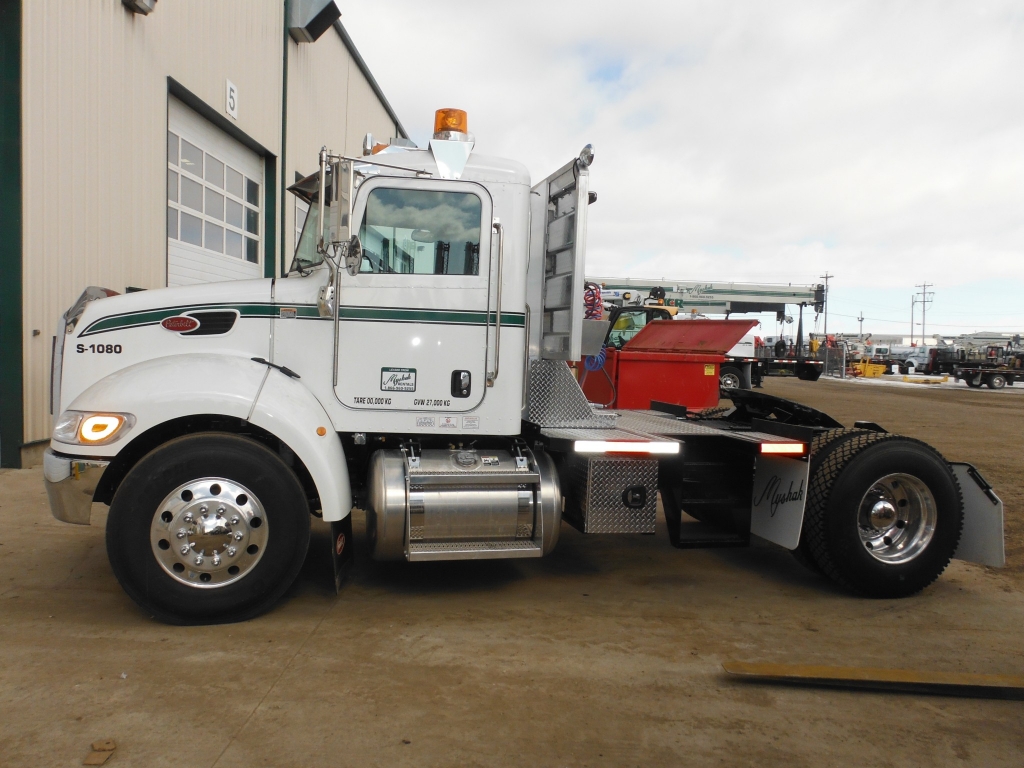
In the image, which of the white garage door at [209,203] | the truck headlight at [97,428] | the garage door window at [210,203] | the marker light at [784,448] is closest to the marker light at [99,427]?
the truck headlight at [97,428]

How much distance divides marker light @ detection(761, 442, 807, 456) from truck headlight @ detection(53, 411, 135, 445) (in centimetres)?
366

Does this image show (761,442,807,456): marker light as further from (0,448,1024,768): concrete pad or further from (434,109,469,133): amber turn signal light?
(434,109,469,133): amber turn signal light

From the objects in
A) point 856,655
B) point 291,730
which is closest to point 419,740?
point 291,730

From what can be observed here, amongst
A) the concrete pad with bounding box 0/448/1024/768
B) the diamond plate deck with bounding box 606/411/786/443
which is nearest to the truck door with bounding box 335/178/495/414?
the concrete pad with bounding box 0/448/1024/768

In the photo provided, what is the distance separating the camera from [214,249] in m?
11.3

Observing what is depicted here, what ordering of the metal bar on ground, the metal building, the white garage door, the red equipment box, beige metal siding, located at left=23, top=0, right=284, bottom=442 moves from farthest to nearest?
the red equipment box → the white garage door → beige metal siding, located at left=23, top=0, right=284, bottom=442 → the metal building → the metal bar on ground

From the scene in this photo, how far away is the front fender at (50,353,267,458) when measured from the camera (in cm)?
411

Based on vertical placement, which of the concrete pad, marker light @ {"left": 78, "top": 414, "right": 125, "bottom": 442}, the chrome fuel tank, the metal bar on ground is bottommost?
the concrete pad

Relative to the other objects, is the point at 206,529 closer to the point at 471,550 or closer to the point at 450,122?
the point at 471,550

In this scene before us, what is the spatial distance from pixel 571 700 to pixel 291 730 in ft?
3.95

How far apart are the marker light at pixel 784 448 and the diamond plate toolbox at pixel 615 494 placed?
27.1 inches

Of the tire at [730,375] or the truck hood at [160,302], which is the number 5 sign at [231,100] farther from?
the tire at [730,375]

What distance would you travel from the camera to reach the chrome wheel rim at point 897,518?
4988 mm

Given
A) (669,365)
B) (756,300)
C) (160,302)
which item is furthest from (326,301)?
(756,300)
